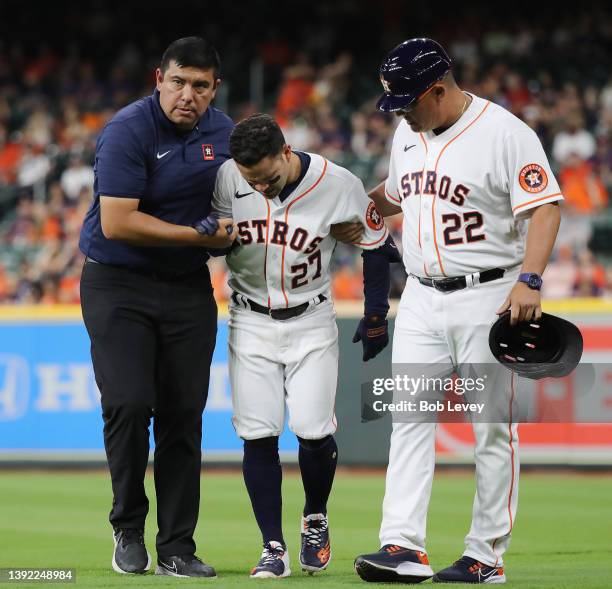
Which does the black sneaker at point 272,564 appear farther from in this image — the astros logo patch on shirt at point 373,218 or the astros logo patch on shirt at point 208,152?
the astros logo patch on shirt at point 208,152

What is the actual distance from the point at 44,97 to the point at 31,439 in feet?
31.5

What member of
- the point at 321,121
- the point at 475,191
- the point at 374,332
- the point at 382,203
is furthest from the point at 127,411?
the point at 321,121

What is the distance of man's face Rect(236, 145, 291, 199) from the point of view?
5.24m

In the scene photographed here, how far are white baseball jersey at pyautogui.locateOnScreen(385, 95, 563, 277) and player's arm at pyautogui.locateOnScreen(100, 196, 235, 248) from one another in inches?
34.4

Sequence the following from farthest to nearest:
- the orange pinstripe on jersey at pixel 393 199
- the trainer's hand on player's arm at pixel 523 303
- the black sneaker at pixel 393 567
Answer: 1. the orange pinstripe on jersey at pixel 393 199
2. the black sneaker at pixel 393 567
3. the trainer's hand on player's arm at pixel 523 303

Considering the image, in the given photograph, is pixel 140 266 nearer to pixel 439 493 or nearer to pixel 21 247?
pixel 439 493

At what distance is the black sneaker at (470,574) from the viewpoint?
508 centimetres

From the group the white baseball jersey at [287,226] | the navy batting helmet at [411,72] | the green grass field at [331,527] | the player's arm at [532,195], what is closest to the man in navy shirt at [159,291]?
the white baseball jersey at [287,226]

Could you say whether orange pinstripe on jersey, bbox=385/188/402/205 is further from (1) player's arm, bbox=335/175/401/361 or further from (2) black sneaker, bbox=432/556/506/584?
(2) black sneaker, bbox=432/556/506/584

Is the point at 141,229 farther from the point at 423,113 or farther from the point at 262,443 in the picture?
the point at 423,113

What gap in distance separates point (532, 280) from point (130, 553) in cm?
212

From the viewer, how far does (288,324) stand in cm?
558

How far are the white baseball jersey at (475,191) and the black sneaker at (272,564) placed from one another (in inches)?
52.6

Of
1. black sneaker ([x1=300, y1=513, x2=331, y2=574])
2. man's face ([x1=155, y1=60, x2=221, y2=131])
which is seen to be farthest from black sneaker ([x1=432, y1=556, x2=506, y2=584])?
man's face ([x1=155, y1=60, x2=221, y2=131])
